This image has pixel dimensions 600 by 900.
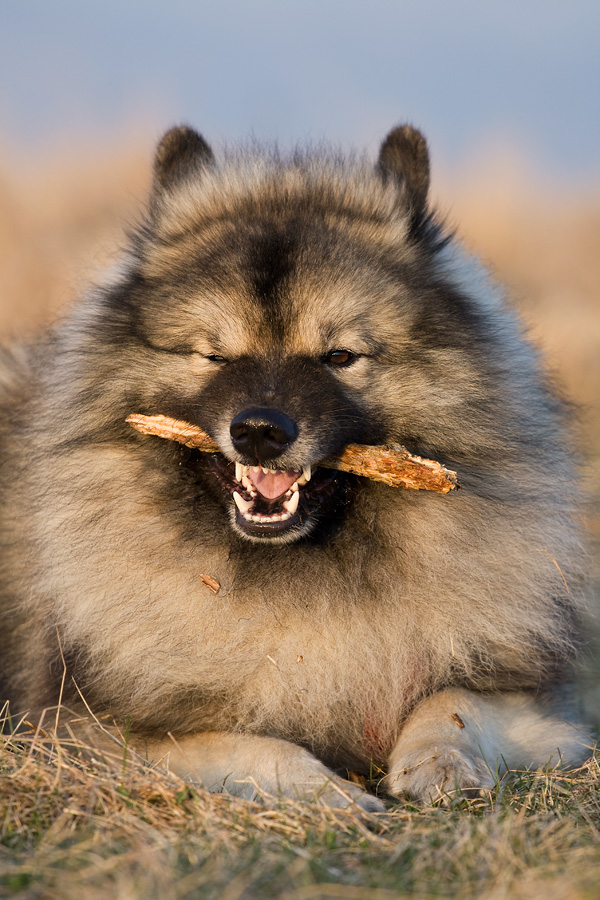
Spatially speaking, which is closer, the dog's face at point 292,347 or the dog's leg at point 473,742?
the dog's leg at point 473,742

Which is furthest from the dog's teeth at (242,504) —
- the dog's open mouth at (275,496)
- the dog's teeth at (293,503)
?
the dog's teeth at (293,503)

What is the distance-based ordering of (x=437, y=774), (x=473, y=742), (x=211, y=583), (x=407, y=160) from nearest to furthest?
(x=437, y=774) < (x=473, y=742) < (x=211, y=583) < (x=407, y=160)

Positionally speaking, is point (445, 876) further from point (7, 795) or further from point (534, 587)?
point (534, 587)

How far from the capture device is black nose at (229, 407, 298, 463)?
2756 mm

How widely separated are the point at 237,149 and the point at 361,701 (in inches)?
85.3

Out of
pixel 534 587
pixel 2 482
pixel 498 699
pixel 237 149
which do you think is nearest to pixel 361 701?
pixel 498 699

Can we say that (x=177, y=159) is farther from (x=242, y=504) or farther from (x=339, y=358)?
(x=242, y=504)

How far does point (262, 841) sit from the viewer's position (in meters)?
2.09

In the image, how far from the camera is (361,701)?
3176mm

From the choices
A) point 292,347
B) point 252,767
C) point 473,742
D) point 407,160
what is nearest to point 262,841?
point 252,767

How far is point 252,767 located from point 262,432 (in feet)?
3.24

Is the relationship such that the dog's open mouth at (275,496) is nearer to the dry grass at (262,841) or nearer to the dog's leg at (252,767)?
the dog's leg at (252,767)

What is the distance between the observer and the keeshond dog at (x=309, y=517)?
303cm

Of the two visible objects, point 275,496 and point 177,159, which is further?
point 177,159
